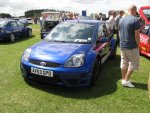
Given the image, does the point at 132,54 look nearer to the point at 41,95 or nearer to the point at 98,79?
the point at 98,79

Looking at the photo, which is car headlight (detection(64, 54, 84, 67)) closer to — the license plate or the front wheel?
the license plate

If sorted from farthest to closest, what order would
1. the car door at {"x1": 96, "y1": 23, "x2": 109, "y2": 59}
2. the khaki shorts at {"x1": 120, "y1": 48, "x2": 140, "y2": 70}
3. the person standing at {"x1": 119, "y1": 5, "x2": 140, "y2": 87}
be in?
1. the car door at {"x1": 96, "y1": 23, "x2": 109, "y2": 59}
2. the khaki shorts at {"x1": 120, "y1": 48, "x2": 140, "y2": 70}
3. the person standing at {"x1": 119, "y1": 5, "x2": 140, "y2": 87}

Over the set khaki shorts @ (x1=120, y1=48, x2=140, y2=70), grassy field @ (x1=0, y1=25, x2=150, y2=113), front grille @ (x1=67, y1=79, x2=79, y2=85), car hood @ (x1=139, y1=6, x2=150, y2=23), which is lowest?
grassy field @ (x1=0, y1=25, x2=150, y2=113)

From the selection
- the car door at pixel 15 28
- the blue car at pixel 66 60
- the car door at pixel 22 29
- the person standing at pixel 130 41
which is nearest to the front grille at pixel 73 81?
the blue car at pixel 66 60

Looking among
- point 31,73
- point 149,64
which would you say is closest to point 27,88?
point 31,73

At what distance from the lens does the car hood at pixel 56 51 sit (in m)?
5.55

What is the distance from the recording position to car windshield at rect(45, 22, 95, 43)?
21.6 feet

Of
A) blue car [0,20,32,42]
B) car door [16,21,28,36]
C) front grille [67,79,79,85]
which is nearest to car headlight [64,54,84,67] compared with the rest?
front grille [67,79,79,85]

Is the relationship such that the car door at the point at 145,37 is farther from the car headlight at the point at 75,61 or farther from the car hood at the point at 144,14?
the car headlight at the point at 75,61

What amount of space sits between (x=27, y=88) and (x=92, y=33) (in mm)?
2232

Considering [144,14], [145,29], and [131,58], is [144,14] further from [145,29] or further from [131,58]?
[131,58]

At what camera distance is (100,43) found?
6.75 metres

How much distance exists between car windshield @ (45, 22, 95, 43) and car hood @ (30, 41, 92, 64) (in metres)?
0.29

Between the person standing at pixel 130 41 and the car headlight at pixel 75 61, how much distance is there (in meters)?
1.09
